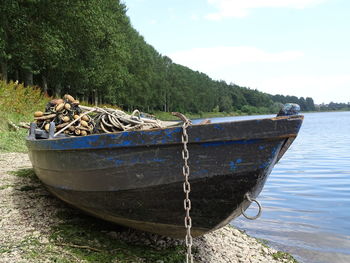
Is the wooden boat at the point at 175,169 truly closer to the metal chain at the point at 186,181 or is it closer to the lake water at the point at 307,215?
the metal chain at the point at 186,181

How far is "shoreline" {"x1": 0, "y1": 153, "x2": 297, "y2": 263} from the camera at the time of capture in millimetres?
3600

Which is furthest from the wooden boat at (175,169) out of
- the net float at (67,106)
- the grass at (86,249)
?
Result: the net float at (67,106)

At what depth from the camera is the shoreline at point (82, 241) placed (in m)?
3.60

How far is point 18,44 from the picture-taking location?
16156 mm

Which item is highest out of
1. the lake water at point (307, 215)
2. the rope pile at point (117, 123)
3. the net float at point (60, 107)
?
the net float at point (60, 107)

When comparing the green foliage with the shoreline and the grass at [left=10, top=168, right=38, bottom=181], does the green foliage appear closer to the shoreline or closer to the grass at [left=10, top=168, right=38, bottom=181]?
the grass at [left=10, top=168, right=38, bottom=181]

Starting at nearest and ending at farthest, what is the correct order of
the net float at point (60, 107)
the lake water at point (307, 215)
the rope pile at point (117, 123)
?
the rope pile at point (117, 123) < the net float at point (60, 107) < the lake water at point (307, 215)

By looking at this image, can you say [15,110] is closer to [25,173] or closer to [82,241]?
[25,173]

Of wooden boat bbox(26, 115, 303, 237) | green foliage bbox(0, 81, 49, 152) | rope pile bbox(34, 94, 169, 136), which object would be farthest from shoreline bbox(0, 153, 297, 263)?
green foliage bbox(0, 81, 49, 152)

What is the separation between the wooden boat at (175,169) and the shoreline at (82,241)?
381 mm

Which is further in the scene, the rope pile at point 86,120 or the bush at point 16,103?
the bush at point 16,103

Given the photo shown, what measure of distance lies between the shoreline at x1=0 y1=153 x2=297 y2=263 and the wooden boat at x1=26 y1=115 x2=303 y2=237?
15.0 inches

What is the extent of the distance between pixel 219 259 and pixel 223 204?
1200mm

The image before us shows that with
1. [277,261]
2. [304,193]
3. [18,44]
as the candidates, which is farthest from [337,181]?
[18,44]
